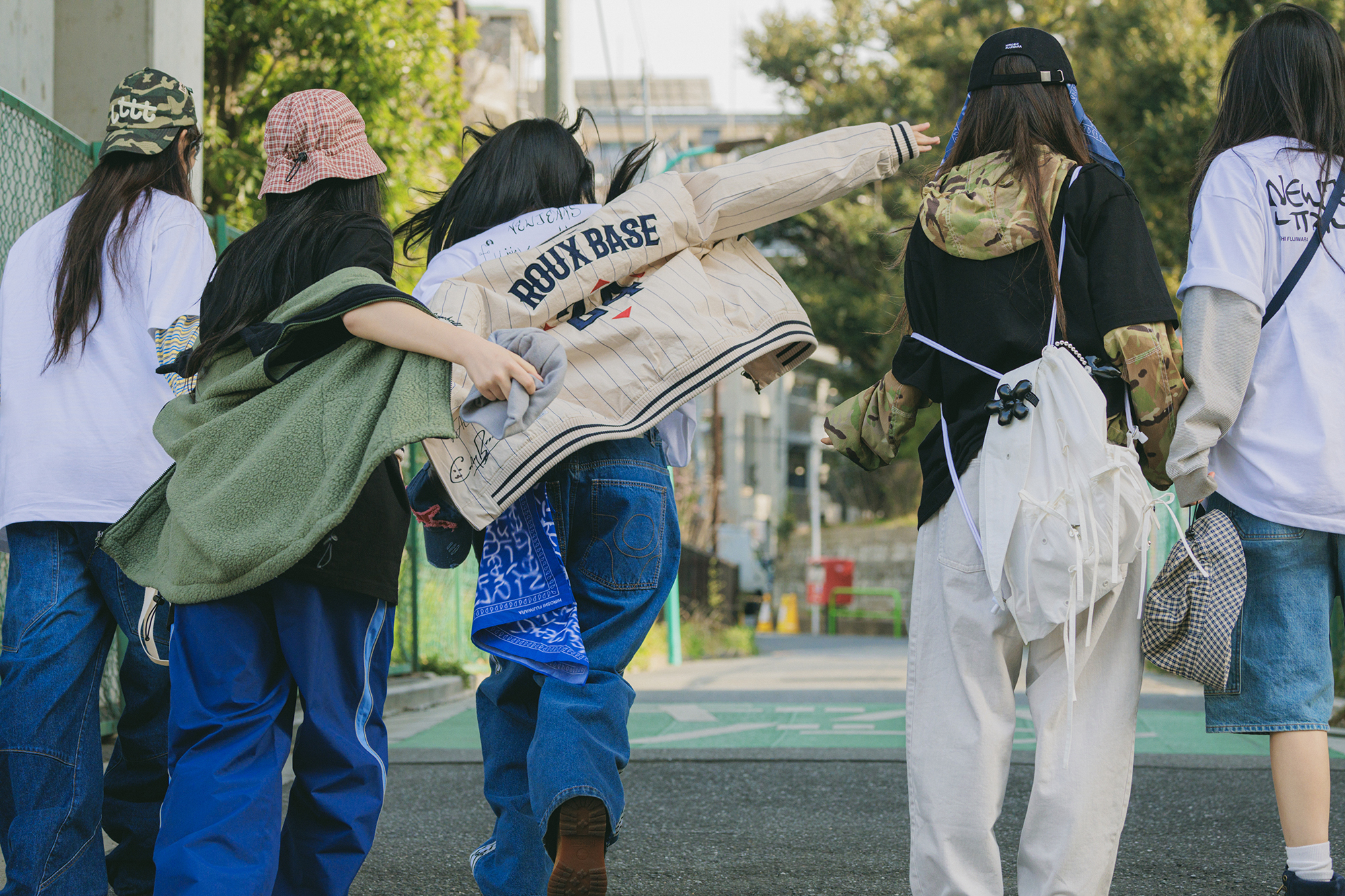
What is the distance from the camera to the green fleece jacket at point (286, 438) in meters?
2.19

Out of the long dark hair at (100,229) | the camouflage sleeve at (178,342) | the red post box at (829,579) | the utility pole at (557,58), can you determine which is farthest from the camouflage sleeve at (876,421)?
the red post box at (829,579)

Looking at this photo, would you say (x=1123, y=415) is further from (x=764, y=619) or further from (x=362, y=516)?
(x=764, y=619)

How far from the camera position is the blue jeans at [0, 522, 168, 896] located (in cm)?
254

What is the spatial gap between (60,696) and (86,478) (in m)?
0.46

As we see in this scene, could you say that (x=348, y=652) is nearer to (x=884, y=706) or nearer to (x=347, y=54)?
(x=884, y=706)

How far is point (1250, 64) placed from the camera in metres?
2.74

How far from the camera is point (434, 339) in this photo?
87.1 inches

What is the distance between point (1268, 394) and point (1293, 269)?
26cm

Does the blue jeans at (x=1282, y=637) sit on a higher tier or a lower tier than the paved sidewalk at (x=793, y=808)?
higher

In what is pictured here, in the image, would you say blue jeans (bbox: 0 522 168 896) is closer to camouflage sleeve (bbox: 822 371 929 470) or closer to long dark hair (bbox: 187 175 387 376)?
long dark hair (bbox: 187 175 387 376)

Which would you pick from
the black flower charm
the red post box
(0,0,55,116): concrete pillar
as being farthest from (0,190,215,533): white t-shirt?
the red post box

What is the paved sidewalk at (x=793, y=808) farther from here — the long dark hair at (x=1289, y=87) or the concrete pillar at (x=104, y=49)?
the concrete pillar at (x=104, y=49)

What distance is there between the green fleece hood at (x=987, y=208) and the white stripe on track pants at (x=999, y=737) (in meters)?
0.43

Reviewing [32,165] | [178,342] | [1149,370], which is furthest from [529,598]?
[32,165]
